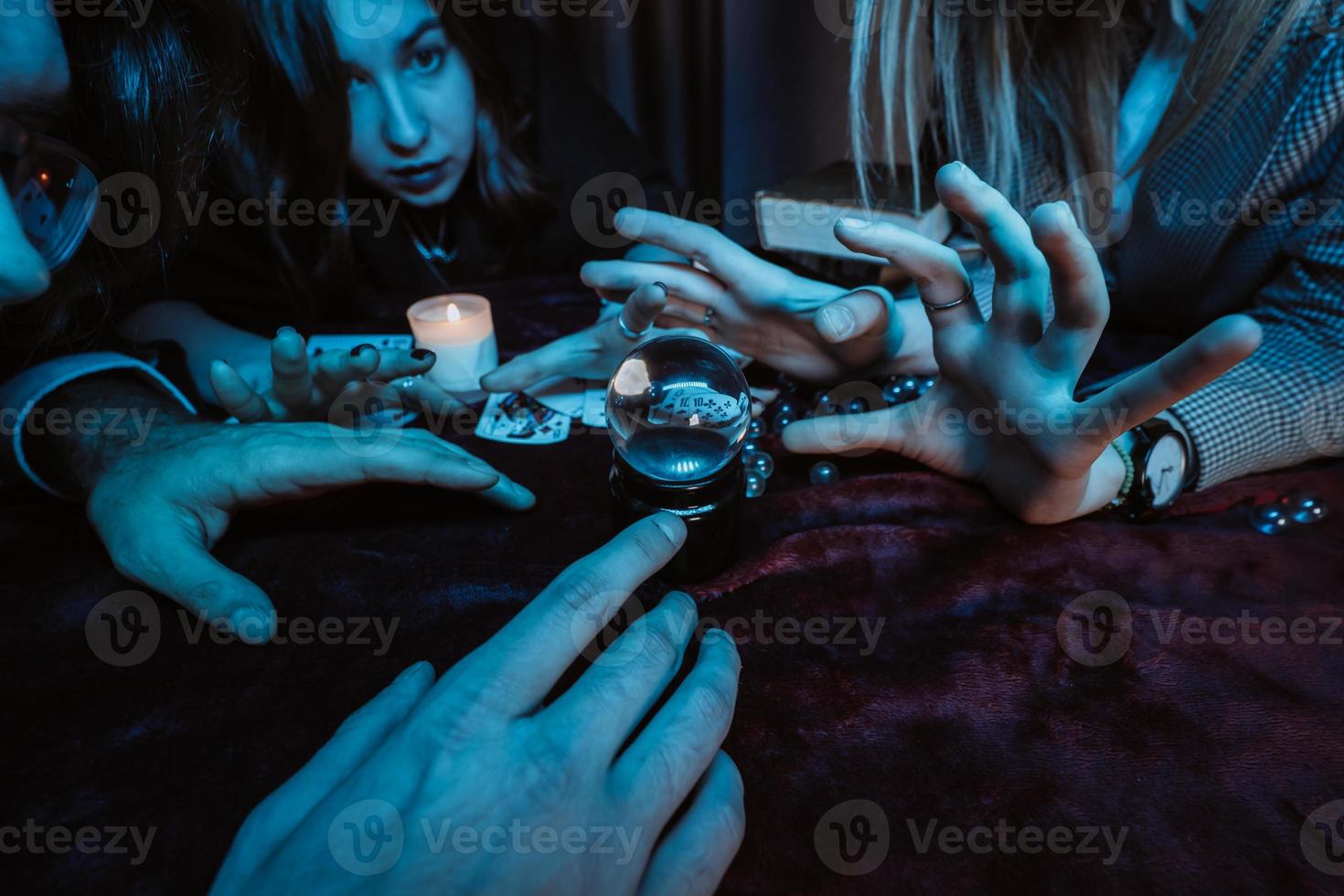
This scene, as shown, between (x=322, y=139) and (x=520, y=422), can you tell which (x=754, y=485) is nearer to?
(x=520, y=422)

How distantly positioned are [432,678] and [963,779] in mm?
447

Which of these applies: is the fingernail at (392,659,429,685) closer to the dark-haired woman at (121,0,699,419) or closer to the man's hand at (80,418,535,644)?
the man's hand at (80,418,535,644)

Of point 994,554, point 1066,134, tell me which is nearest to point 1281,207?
point 1066,134

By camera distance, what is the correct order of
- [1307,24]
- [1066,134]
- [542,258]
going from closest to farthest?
1. [1307,24]
2. [1066,134]
3. [542,258]

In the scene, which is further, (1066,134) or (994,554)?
(1066,134)

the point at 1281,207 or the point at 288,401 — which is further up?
the point at 1281,207

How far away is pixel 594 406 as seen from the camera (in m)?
1.12

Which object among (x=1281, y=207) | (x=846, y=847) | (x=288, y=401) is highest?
(x=1281, y=207)

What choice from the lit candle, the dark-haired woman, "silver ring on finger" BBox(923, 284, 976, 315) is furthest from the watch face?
the dark-haired woman

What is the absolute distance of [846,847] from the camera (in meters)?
0.57

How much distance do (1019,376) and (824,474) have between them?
0.26 m

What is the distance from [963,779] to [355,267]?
149 centimetres

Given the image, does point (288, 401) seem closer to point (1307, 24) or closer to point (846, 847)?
point (846, 847)

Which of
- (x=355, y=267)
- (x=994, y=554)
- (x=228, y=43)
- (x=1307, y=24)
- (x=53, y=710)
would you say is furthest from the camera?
(x=355, y=267)
